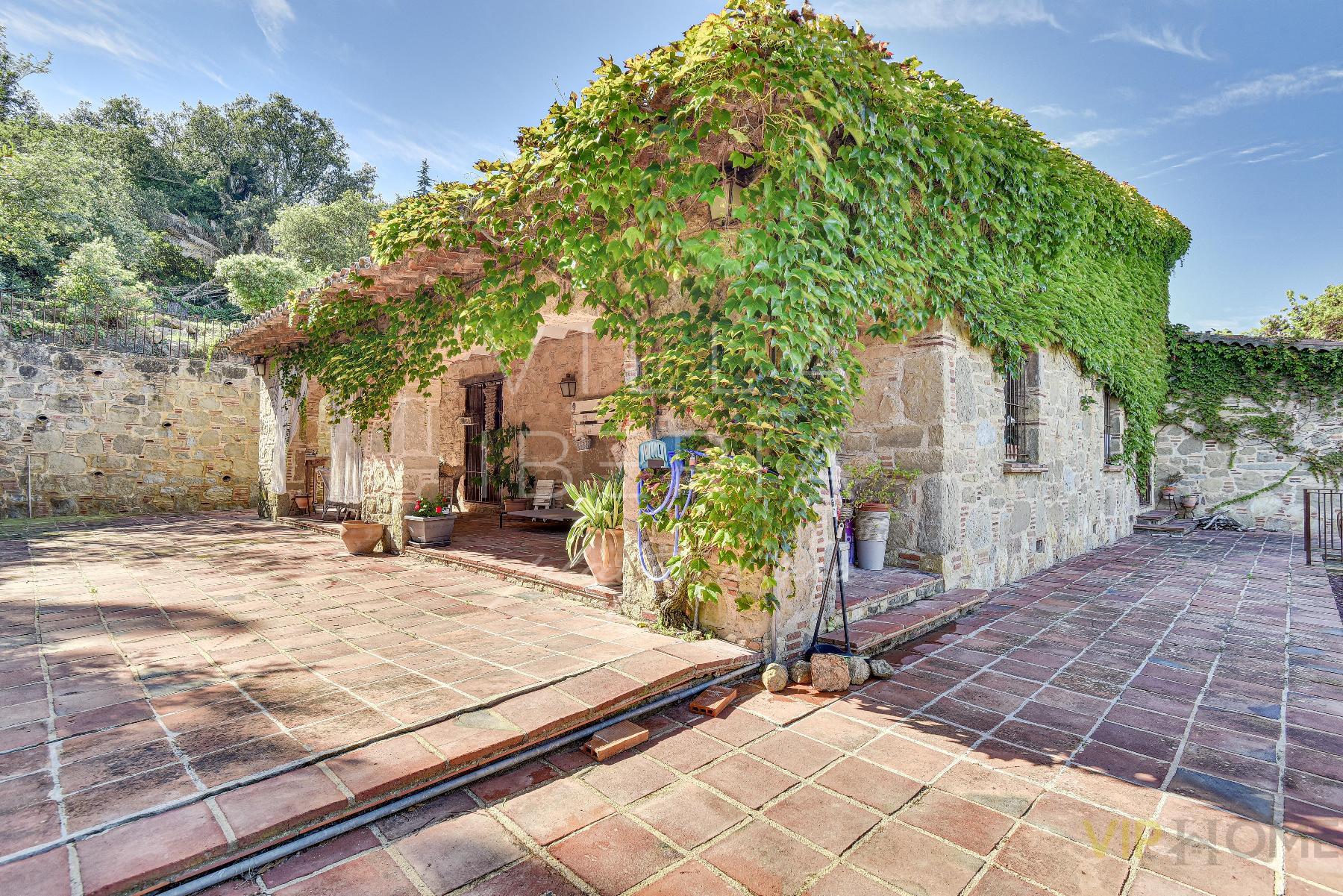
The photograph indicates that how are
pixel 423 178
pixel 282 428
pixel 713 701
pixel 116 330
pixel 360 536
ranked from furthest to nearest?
pixel 423 178, pixel 116 330, pixel 282 428, pixel 360 536, pixel 713 701

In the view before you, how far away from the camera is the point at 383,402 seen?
6867 mm

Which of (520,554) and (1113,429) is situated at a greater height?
(1113,429)

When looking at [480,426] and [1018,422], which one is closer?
[1018,422]

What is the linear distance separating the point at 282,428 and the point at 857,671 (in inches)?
388

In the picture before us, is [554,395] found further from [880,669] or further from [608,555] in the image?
[880,669]

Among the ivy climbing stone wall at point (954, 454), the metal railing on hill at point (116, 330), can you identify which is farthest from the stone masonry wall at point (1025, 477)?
the metal railing on hill at point (116, 330)

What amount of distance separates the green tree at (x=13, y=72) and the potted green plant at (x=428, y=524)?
20.3m

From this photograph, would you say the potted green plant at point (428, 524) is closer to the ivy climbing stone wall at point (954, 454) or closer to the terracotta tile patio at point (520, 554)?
the terracotta tile patio at point (520, 554)

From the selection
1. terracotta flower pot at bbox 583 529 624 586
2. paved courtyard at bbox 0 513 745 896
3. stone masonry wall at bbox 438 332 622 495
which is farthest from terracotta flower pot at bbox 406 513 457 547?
terracotta flower pot at bbox 583 529 624 586

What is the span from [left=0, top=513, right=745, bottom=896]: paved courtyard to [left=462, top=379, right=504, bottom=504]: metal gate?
4579 mm

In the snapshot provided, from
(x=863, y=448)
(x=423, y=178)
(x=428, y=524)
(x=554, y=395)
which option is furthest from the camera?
(x=423, y=178)

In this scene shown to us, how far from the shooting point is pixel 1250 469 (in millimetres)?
10562

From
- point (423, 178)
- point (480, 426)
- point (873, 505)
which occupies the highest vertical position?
point (423, 178)

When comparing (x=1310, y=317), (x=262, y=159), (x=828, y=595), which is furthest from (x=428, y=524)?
(x=262, y=159)
